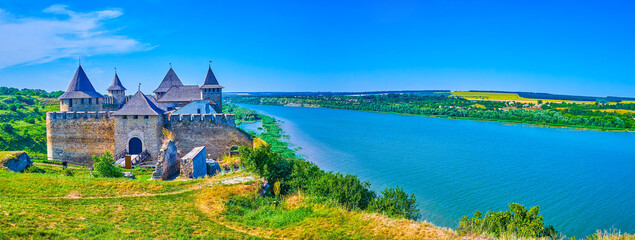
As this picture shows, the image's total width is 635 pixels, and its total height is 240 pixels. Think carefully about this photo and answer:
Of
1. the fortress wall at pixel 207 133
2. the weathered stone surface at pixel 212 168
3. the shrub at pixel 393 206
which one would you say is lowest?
the weathered stone surface at pixel 212 168

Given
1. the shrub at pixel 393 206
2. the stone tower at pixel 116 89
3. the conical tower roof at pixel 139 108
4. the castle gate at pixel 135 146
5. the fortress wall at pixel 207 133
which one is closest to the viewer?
the shrub at pixel 393 206

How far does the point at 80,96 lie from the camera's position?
15.2 metres

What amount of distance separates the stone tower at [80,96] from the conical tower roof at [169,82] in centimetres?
349

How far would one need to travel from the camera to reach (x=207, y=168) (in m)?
11.7

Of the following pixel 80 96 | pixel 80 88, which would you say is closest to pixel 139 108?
pixel 80 96

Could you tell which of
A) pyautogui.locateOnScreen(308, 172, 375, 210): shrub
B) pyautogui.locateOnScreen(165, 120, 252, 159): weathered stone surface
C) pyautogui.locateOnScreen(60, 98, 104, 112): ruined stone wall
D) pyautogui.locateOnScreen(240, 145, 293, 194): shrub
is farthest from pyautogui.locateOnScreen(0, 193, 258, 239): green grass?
pyautogui.locateOnScreen(60, 98, 104, 112): ruined stone wall

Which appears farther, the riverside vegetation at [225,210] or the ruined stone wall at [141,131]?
the ruined stone wall at [141,131]

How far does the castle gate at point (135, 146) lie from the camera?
13.7m

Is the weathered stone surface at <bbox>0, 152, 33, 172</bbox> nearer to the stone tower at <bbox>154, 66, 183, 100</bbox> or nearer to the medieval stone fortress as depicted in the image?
the medieval stone fortress

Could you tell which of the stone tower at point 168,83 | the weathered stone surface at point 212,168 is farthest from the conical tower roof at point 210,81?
the weathered stone surface at point 212,168

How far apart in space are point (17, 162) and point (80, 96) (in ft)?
21.1

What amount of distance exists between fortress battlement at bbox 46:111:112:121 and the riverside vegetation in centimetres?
687

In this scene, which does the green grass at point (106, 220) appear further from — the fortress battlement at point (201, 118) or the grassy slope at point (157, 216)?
the fortress battlement at point (201, 118)

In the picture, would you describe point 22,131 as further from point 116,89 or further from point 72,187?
point 72,187
